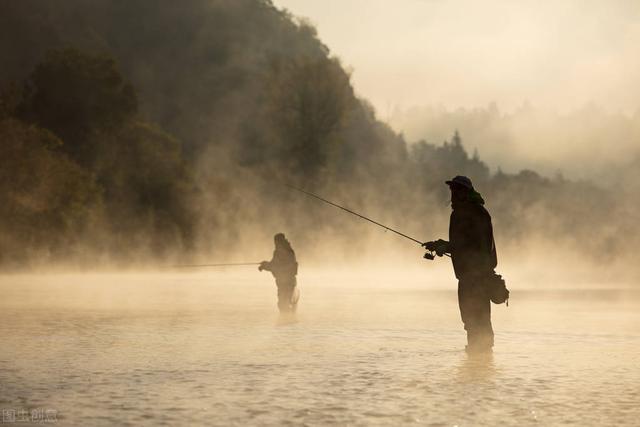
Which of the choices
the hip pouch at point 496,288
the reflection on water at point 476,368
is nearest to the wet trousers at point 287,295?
the reflection on water at point 476,368

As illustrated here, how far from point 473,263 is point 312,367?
100 inches

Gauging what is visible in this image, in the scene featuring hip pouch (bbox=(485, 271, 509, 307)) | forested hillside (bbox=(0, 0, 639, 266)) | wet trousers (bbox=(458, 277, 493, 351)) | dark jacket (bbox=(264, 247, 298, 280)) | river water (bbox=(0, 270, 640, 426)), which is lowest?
river water (bbox=(0, 270, 640, 426))

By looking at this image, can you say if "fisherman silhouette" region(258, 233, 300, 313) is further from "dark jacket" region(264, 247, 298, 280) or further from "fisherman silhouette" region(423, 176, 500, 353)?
"fisherman silhouette" region(423, 176, 500, 353)

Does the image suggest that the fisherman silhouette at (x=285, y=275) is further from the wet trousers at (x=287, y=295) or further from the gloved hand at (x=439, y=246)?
the gloved hand at (x=439, y=246)

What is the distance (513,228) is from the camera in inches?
4525

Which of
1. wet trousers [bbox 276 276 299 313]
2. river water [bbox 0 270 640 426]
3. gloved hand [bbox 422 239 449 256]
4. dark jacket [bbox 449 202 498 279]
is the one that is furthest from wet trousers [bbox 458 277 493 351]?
wet trousers [bbox 276 276 299 313]

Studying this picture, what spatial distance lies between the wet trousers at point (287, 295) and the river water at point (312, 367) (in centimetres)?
58

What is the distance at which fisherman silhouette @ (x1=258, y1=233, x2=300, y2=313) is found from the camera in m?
21.0

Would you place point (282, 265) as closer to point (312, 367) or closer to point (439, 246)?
point (439, 246)

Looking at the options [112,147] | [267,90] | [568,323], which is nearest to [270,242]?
[267,90]

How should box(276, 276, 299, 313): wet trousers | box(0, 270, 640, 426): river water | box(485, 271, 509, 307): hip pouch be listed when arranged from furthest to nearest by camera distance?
box(276, 276, 299, 313): wet trousers < box(485, 271, 509, 307): hip pouch < box(0, 270, 640, 426): river water

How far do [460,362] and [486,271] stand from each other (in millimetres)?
1308

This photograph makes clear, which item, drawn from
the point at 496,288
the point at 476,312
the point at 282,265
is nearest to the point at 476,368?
the point at 476,312

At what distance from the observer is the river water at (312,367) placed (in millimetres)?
9000
